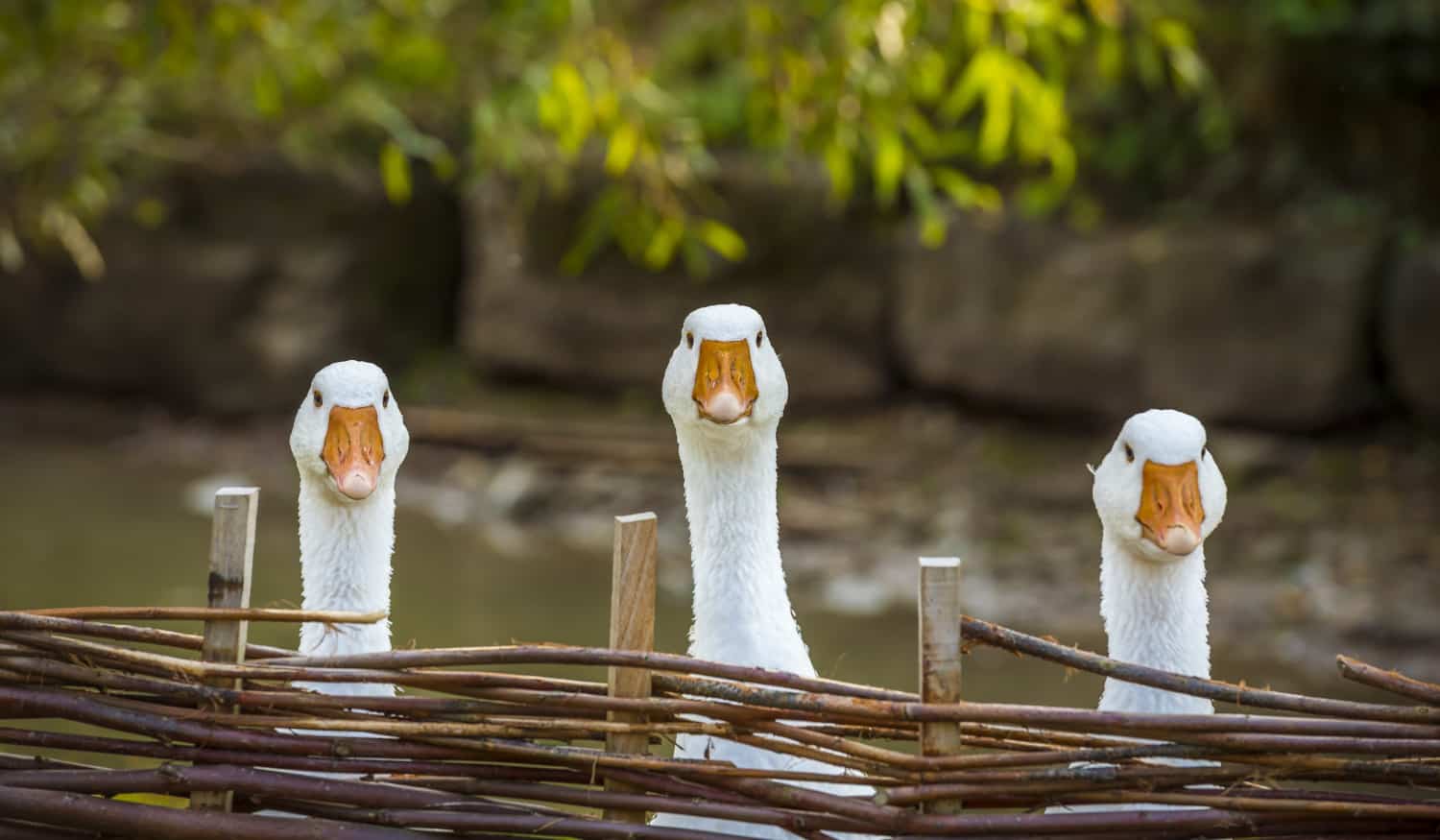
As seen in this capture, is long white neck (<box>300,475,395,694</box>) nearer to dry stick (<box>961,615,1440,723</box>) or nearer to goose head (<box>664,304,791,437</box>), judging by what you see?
goose head (<box>664,304,791,437</box>)

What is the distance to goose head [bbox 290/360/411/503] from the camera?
5.19ft

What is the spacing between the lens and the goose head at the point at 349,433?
1.58 metres

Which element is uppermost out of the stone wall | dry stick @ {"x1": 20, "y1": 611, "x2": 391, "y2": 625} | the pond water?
the stone wall

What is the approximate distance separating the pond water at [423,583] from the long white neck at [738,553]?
1.72 metres

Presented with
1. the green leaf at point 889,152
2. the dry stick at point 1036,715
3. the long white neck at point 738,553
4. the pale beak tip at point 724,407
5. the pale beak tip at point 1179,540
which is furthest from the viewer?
the green leaf at point 889,152

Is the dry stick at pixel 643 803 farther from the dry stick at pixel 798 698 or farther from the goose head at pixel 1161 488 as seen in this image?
the goose head at pixel 1161 488

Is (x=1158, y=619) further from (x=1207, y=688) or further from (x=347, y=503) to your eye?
(x=347, y=503)

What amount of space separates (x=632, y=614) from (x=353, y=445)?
1.11 ft

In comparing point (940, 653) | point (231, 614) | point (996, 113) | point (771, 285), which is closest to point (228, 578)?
point (231, 614)

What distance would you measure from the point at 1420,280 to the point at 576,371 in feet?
12.0

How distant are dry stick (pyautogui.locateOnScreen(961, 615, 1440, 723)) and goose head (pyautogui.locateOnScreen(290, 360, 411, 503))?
0.62m

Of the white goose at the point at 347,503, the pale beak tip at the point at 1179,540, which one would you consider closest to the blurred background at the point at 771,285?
the white goose at the point at 347,503

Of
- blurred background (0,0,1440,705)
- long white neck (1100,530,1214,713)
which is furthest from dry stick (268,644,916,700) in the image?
blurred background (0,0,1440,705)

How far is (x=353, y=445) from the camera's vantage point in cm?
159
